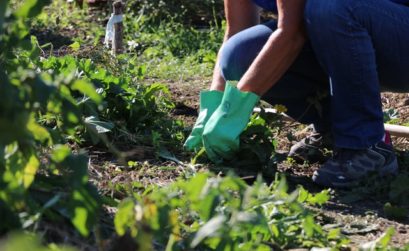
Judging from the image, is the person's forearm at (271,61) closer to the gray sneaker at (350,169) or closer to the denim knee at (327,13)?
the denim knee at (327,13)

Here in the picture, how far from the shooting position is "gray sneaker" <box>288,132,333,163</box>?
3.29m

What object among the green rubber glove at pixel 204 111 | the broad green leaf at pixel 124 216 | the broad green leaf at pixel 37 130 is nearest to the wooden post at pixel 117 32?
the green rubber glove at pixel 204 111

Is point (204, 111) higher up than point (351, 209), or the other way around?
point (204, 111)

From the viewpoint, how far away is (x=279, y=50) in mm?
2934

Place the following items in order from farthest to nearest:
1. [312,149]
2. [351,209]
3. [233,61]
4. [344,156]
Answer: [312,149] < [233,61] < [344,156] < [351,209]

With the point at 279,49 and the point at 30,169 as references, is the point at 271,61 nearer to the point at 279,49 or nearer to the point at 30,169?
the point at 279,49

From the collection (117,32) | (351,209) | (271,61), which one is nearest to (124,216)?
(351,209)

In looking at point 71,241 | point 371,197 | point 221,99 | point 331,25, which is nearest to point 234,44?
point 221,99

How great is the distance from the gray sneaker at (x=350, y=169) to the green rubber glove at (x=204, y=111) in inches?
15.6

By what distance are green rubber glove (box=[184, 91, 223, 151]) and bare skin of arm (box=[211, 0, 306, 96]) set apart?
0.45ft

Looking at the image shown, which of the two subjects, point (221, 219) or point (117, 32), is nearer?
point (221, 219)

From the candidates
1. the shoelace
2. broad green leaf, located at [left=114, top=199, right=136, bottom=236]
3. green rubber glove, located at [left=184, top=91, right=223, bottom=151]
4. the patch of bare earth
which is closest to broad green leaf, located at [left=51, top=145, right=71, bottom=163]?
broad green leaf, located at [left=114, top=199, right=136, bottom=236]

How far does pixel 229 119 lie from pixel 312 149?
464 mm

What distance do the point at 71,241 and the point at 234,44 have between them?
4.37ft
